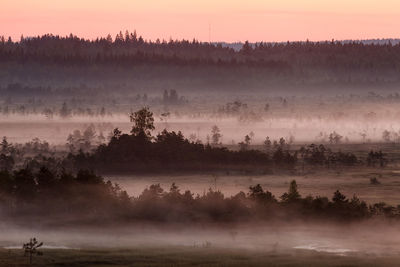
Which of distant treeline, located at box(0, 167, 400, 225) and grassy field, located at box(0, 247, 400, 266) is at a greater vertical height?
distant treeline, located at box(0, 167, 400, 225)

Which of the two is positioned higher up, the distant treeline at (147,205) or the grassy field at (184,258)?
the distant treeline at (147,205)

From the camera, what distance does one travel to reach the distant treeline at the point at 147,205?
173 m

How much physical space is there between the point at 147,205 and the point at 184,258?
143ft

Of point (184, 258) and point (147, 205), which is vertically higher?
point (147, 205)

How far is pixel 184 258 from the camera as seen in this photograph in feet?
445

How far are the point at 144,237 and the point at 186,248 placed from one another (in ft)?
51.9

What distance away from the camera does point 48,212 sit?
182375mm

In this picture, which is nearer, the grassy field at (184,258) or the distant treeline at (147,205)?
the grassy field at (184,258)

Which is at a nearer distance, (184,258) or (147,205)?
(184,258)

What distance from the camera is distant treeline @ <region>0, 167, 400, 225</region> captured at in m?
173

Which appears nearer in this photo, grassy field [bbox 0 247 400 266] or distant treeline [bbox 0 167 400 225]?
grassy field [bbox 0 247 400 266]

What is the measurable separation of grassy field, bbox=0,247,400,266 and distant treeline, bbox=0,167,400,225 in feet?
93.7

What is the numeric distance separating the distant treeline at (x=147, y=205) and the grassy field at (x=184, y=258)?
93.7ft

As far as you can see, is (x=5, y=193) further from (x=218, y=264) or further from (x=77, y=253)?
(x=218, y=264)
